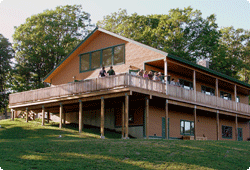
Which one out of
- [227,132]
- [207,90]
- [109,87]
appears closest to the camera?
[109,87]

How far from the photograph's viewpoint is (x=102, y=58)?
29891 mm

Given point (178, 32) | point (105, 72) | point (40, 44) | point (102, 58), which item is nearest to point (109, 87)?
point (105, 72)

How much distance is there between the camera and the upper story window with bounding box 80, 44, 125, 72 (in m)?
28.8

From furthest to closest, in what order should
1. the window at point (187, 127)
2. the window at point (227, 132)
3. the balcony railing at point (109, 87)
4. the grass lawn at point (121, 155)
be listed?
the window at point (227, 132) → the window at point (187, 127) → the balcony railing at point (109, 87) → the grass lawn at point (121, 155)

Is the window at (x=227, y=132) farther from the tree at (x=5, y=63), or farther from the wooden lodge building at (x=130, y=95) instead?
the tree at (x=5, y=63)

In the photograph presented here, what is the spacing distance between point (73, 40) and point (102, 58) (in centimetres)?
1774

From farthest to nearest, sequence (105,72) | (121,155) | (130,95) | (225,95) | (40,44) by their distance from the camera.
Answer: (40,44) → (225,95) → (105,72) → (130,95) → (121,155)

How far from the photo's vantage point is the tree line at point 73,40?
45.2m

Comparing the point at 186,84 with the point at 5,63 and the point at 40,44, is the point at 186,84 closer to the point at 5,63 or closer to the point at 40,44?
the point at 40,44

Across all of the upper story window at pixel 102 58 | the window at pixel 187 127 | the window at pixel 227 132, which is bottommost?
the window at pixel 227 132

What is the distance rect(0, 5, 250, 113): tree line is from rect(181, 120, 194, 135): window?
53.2ft

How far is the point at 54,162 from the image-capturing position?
46.7 feet

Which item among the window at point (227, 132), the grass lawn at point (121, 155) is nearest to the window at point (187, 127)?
the window at point (227, 132)

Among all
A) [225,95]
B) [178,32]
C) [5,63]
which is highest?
[178,32]
